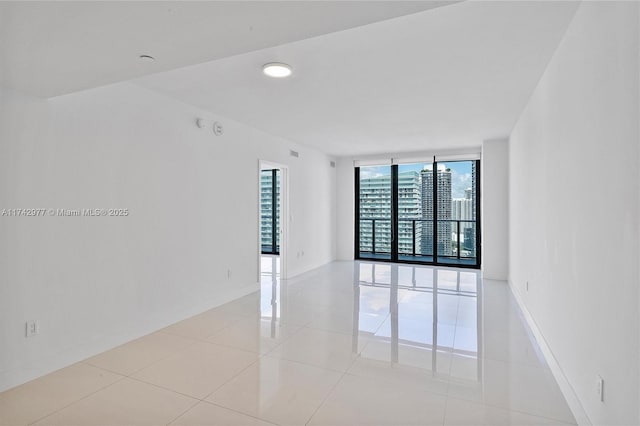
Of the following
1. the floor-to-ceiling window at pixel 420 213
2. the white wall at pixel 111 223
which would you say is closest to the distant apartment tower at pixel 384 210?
the floor-to-ceiling window at pixel 420 213

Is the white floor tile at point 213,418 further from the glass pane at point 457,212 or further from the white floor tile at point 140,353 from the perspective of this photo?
the glass pane at point 457,212

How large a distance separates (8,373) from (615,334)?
3.67m

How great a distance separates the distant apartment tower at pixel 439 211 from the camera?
23.8ft

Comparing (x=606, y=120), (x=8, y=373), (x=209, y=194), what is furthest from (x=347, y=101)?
(x=8, y=373)

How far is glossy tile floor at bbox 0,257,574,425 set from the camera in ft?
6.72

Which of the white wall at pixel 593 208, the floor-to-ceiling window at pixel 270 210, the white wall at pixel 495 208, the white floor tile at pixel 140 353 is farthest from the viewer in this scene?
the floor-to-ceiling window at pixel 270 210

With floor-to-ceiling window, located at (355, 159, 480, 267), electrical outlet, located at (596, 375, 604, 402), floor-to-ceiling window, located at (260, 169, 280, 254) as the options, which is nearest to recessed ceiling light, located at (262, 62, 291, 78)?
electrical outlet, located at (596, 375, 604, 402)

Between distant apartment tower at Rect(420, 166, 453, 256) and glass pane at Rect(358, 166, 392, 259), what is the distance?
807mm

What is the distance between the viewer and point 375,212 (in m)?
7.94

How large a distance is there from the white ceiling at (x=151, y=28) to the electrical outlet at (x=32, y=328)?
1.75m

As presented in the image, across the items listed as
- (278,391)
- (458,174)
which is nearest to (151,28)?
(278,391)

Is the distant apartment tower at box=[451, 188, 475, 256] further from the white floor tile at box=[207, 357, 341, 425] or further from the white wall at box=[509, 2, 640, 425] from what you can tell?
the white floor tile at box=[207, 357, 341, 425]

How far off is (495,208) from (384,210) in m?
2.49

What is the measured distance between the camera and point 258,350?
9.75 ft
